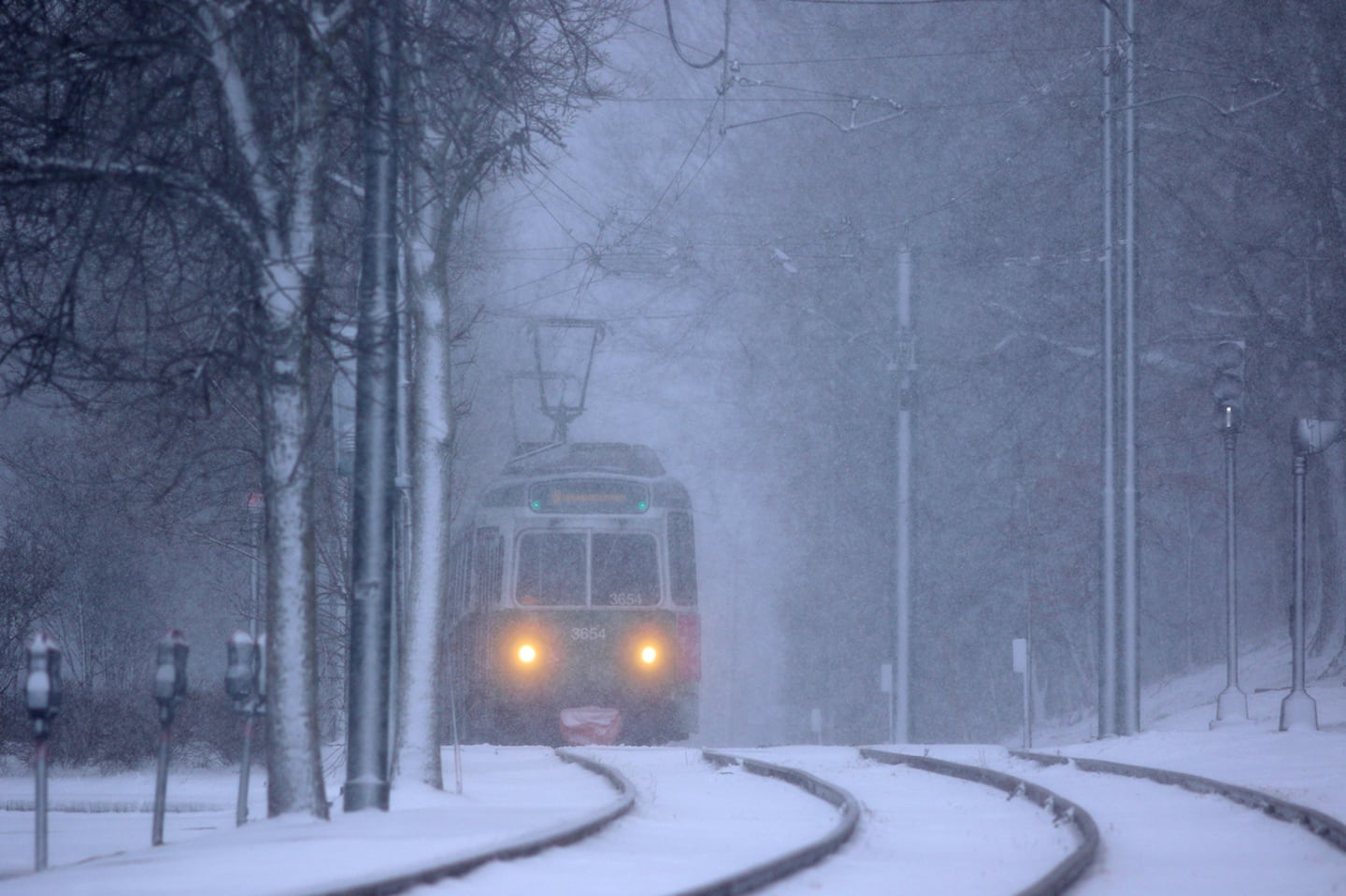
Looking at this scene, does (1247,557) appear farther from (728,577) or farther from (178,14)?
(178,14)

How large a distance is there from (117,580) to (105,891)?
21.9m

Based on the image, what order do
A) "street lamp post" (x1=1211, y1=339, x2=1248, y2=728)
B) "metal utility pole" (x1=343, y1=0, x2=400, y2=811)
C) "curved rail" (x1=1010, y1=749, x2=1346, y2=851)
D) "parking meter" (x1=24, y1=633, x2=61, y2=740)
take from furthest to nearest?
"street lamp post" (x1=1211, y1=339, x2=1248, y2=728) → "metal utility pole" (x1=343, y1=0, x2=400, y2=811) → "curved rail" (x1=1010, y1=749, x2=1346, y2=851) → "parking meter" (x1=24, y1=633, x2=61, y2=740)

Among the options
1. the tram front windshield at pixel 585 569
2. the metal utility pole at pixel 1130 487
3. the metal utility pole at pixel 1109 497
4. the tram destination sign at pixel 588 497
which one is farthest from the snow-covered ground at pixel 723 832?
the tram destination sign at pixel 588 497

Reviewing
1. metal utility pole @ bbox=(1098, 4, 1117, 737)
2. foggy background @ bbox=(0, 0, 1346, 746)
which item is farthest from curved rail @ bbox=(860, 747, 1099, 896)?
foggy background @ bbox=(0, 0, 1346, 746)

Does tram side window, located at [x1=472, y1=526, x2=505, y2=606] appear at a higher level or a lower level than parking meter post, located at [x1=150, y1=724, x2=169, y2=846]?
higher

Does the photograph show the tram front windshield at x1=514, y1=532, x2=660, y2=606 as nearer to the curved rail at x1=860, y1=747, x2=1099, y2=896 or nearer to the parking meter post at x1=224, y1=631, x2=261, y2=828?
the curved rail at x1=860, y1=747, x2=1099, y2=896

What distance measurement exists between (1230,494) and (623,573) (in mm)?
6829

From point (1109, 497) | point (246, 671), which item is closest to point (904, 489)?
point (1109, 497)

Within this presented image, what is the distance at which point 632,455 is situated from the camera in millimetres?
21234

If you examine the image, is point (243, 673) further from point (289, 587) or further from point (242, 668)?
point (289, 587)

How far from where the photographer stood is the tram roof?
20734 millimetres

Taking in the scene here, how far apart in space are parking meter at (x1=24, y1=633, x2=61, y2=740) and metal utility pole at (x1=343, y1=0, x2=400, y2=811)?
1931mm

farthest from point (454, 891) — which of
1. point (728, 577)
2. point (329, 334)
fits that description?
point (728, 577)

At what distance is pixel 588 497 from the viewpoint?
20.6 m
